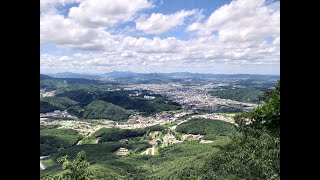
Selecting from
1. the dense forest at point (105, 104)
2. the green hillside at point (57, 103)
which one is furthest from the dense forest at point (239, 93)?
the green hillside at point (57, 103)

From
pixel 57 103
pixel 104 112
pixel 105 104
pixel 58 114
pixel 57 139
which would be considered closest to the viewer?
pixel 57 139

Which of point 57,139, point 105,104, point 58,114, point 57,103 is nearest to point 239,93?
point 57,139

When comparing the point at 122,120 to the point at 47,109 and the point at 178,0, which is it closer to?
the point at 47,109

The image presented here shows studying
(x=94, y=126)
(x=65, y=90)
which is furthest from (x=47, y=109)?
(x=65, y=90)

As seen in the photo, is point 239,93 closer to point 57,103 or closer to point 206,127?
point 206,127

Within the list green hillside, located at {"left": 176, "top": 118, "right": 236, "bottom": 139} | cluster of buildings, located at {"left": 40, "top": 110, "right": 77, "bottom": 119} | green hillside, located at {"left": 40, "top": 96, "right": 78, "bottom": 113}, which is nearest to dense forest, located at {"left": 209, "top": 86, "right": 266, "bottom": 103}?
green hillside, located at {"left": 176, "top": 118, "right": 236, "bottom": 139}

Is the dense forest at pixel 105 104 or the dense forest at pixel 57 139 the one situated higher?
the dense forest at pixel 105 104

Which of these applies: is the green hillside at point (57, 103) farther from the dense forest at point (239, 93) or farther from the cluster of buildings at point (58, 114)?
the dense forest at point (239, 93)

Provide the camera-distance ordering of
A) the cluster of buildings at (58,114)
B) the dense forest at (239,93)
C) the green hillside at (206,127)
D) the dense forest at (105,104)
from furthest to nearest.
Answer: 1. the dense forest at (105,104)
2. the cluster of buildings at (58,114)
3. the dense forest at (239,93)
4. the green hillside at (206,127)

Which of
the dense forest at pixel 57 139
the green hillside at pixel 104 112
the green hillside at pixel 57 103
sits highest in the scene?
the green hillside at pixel 57 103

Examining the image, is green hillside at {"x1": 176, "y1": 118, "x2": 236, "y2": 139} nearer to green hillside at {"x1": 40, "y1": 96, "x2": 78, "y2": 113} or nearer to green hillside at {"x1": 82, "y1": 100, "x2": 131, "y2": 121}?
green hillside at {"x1": 82, "y1": 100, "x2": 131, "y2": 121}

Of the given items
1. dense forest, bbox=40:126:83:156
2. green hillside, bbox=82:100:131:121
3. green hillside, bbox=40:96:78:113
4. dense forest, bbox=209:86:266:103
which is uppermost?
dense forest, bbox=209:86:266:103
